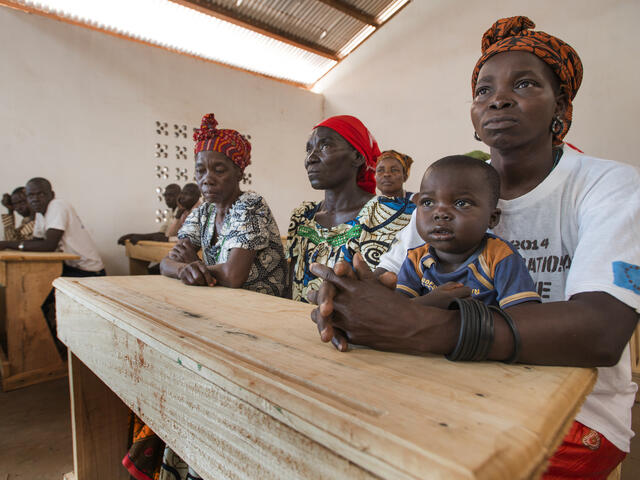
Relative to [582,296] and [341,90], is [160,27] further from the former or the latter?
[582,296]

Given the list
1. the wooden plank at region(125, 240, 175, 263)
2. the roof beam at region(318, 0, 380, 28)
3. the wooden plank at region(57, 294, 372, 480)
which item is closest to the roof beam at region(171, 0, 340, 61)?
the roof beam at region(318, 0, 380, 28)

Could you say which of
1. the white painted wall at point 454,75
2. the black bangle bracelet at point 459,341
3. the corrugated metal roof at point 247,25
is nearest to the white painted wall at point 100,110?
the corrugated metal roof at point 247,25

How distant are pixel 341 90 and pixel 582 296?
714cm

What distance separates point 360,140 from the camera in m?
1.71

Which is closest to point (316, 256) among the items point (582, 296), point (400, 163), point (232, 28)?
point (582, 296)

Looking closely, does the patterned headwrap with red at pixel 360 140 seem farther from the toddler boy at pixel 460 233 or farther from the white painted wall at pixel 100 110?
the white painted wall at pixel 100 110

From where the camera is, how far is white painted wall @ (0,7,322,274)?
4.75m

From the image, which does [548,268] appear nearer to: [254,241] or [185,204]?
[254,241]

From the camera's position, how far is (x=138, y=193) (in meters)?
5.54

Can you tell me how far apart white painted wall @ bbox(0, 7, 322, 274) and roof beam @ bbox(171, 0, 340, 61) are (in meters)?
0.95

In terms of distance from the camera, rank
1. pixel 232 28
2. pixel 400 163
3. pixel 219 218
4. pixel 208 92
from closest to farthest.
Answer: pixel 219 218 < pixel 400 163 < pixel 232 28 < pixel 208 92

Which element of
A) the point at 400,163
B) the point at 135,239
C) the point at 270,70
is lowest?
the point at 135,239

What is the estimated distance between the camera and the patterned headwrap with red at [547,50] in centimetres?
87

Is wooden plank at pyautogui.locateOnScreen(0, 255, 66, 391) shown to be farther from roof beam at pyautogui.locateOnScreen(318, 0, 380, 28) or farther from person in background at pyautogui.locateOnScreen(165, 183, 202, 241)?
roof beam at pyautogui.locateOnScreen(318, 0, 380, 28)
